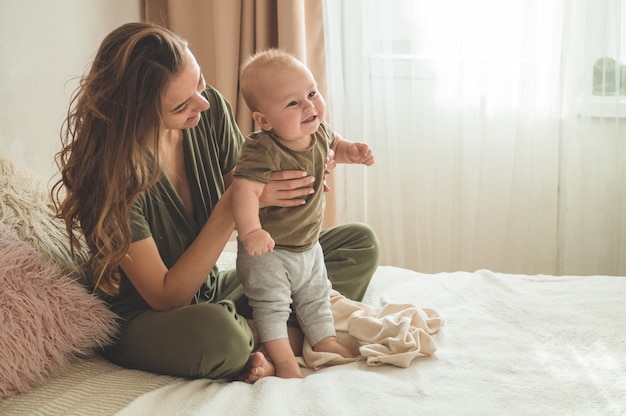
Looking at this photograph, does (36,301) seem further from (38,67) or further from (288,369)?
(38,67)

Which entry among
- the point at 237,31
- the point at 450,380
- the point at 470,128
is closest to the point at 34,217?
the point at 450,380

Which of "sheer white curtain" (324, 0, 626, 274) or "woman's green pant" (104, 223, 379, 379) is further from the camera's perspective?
"sheer white curtain" (324, 0, 626, 274)

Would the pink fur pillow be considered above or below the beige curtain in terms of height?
below

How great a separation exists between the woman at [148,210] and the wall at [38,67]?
49 centimetres

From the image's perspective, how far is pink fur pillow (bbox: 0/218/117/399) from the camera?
134 centimetres

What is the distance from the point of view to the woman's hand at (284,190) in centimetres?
150

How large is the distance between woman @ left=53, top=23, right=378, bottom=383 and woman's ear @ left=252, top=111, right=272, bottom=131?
0.36 ft

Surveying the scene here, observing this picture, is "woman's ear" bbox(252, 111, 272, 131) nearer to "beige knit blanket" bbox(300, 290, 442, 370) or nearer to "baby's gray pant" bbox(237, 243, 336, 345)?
"baby's gray pant" bbox(237, 243, 336, 345)

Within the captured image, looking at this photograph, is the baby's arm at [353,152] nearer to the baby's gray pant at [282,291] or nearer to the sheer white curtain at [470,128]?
the baby's gray pant at [282,291]

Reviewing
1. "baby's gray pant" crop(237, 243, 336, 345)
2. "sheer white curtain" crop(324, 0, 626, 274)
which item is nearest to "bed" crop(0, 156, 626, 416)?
"baby's gray pant" crop(237, 243, 336, 345)

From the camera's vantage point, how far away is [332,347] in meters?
1.57

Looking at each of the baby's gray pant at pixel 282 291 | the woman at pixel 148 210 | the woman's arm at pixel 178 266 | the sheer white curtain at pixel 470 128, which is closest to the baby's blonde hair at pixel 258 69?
the woman at pixel 148 210

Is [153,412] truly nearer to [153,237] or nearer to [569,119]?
[153,237]

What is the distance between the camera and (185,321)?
1.43m
